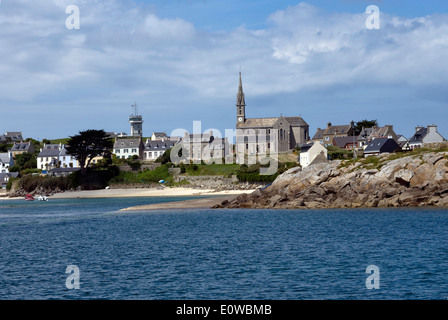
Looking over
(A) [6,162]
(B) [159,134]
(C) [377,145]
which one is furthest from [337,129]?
(A) [6,162]

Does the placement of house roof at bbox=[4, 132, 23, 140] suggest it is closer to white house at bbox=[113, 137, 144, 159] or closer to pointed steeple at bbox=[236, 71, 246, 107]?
white house at bbox=[113, 137, 144, 159]

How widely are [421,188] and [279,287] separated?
123 ft

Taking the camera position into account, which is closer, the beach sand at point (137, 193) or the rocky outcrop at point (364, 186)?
the rocky outcrop at point (364, 186)

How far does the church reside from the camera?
459 feet

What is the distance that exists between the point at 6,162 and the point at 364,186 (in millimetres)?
105466

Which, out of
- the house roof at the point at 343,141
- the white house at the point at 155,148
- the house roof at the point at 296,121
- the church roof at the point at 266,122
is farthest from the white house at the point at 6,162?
the house roof at the point at 343,141

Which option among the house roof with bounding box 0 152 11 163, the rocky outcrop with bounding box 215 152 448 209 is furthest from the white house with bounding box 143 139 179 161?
the rocky outcrop with bounding box 215 152 448 209

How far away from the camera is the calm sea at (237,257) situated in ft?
83.9

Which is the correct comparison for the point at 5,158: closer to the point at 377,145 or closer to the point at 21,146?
the point at 21,146

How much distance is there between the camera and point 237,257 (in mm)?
34281

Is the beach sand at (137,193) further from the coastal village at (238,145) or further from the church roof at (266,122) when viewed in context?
the church roof at (266,122)

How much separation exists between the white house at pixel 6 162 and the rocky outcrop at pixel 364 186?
3476 inches

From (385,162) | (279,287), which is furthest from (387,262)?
(385,162)
